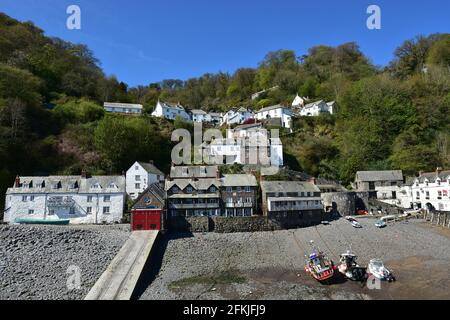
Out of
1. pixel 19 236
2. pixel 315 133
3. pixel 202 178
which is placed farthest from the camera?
pixel 315 133

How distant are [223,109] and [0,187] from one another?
52836 millimetres

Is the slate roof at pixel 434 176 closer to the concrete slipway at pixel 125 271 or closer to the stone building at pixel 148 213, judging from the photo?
the stone building at pixel 148 213

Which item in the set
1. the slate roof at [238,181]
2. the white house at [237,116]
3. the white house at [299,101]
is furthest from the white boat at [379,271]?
the white house at [299,101]

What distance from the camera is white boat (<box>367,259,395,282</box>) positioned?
22978 mm

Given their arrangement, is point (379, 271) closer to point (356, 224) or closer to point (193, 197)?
point (356, 224)

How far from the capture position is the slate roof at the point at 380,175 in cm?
4775

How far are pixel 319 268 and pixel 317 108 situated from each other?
48.3 m

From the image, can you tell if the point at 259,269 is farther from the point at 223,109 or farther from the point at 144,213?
the point at 223,109

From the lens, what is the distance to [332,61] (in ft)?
283

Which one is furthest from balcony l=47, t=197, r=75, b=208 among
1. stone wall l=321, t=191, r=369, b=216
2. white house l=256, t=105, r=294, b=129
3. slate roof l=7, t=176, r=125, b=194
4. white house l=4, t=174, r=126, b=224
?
white house l=256, t=105, r=294, b=129

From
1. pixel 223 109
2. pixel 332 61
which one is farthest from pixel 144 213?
pixel 332 61

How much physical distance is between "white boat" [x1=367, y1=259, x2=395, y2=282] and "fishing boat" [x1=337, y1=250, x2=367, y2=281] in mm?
604

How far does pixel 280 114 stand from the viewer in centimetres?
6638

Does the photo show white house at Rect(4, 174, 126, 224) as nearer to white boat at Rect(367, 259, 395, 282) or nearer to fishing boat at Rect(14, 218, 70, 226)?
fishing boat at Rect(14, 218, 70, 226)
